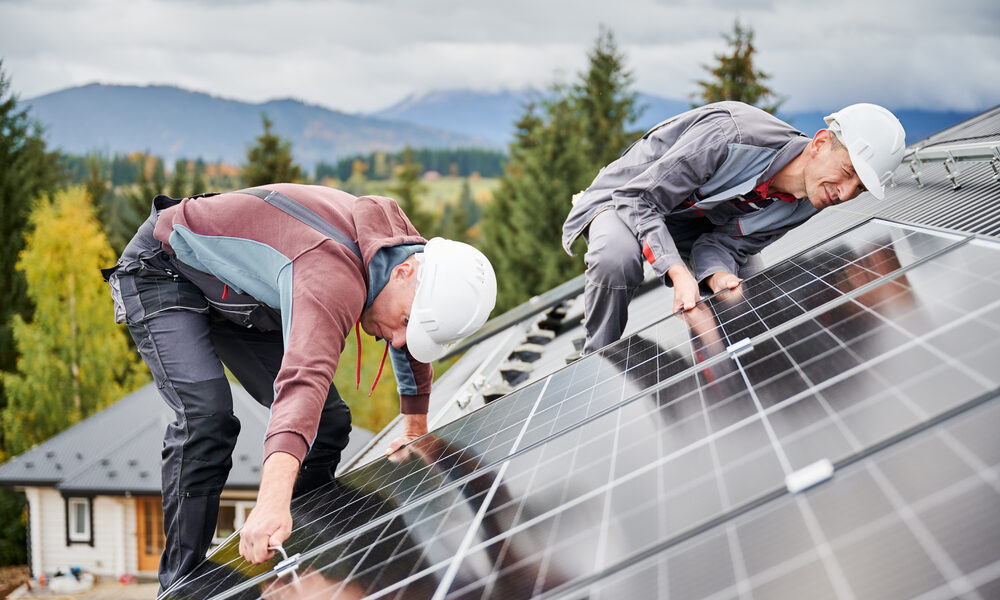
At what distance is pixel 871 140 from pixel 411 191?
156 ft

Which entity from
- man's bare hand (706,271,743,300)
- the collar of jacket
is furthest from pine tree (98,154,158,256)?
the collar of jacket

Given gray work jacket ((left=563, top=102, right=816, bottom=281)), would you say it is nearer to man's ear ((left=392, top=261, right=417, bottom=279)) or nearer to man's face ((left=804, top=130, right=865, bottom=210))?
man's face ((left=804, top=130, right=865, bottom=210))

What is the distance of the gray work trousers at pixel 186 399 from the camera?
3699 millimetres

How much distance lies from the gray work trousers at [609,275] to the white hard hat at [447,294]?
1019mm

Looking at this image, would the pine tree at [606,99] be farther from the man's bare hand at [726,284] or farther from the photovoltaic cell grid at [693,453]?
the photovoltaic cell grid at [693,453]

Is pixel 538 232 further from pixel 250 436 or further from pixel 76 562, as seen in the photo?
pixel 76 562

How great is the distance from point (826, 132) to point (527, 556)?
3373 millimetres

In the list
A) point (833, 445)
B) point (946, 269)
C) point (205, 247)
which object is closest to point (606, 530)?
point (833, 445)

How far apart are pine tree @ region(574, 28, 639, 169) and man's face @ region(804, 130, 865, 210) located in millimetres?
40067

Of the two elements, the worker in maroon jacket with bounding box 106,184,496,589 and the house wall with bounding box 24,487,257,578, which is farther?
the house wall with bounding box 24,487,257,578

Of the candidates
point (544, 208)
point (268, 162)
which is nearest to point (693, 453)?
point (544, 208)

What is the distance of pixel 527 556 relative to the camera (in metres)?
2.10

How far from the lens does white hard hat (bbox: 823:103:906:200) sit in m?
4.27

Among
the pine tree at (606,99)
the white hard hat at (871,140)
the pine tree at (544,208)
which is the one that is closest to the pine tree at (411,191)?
the pine tree at (544,208)
